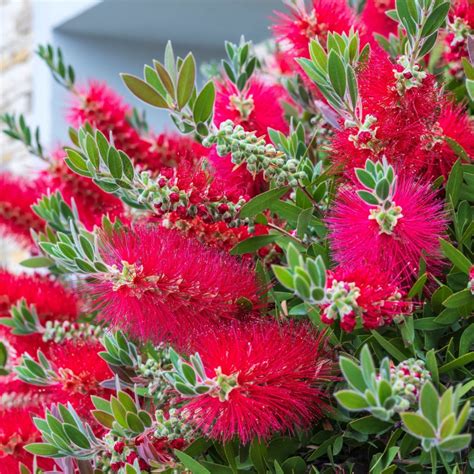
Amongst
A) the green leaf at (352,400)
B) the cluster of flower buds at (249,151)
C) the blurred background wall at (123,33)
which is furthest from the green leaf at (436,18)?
the blurred background wall at (123,33)

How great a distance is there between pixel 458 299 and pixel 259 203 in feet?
0.39

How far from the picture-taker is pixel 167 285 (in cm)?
36

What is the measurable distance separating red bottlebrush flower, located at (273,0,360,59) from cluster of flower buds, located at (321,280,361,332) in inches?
9.1

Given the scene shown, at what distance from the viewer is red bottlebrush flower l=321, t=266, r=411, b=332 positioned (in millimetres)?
301

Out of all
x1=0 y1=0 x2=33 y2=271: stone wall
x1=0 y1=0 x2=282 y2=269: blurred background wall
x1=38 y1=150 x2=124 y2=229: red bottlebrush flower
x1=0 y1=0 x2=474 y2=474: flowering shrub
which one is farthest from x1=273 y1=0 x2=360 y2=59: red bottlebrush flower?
x1=0 y1=0 x2=33 y2=271: stone wall

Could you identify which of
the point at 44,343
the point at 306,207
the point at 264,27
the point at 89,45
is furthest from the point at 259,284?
the point at 89,45

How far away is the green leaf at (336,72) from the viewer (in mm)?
359

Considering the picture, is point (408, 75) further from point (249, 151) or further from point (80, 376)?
point (80, 376)

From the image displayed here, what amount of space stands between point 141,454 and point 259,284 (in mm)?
123

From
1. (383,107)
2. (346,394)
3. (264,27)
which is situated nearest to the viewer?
(346,394)

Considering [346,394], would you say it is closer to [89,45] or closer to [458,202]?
[458,202]

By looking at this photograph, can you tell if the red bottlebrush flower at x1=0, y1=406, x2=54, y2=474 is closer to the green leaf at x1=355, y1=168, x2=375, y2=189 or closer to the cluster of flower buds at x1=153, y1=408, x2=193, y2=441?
the cluster of flower buds at x1=153, y1=408, x2=193, y2=441

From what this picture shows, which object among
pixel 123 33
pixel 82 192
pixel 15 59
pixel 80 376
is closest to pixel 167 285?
pixel 80 376

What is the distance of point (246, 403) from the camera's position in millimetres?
335
